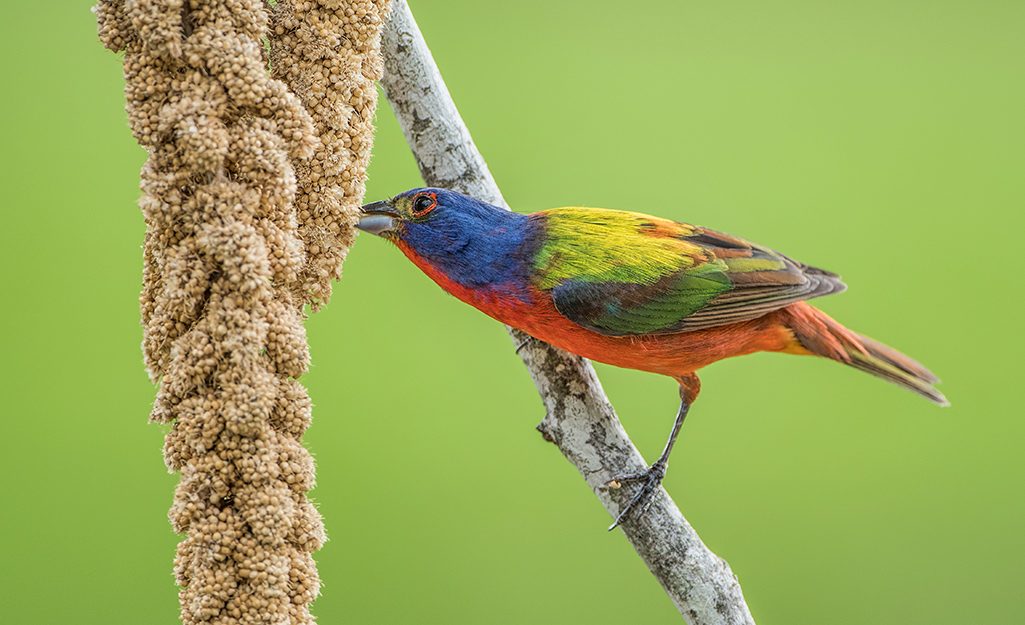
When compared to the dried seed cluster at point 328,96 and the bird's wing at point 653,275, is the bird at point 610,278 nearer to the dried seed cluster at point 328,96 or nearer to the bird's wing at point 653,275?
the bird's wing at point 653,275

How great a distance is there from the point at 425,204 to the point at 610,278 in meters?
0.54

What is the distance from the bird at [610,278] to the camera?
6.97 feet

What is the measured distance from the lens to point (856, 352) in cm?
268

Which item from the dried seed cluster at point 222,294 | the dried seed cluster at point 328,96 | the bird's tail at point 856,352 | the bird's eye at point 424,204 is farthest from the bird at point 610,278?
the dried seed cluster at point 222,294

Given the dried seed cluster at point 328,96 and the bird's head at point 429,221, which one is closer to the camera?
the dried seed cluster at point 328,96

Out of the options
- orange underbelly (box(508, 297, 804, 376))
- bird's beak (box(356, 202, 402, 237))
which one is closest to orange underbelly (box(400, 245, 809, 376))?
orange underbelly (box(508, 297, 804, 376))

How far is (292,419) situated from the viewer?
151 cm

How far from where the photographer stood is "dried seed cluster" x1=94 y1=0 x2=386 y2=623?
141 centimetres

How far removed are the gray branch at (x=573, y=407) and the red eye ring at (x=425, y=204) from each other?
231 mm

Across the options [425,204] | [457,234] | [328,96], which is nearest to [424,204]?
[425,204]

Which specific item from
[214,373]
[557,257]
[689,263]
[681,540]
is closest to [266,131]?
[214,373]

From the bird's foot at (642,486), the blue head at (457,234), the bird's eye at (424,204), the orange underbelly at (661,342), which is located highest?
the bird's eye at (424,204)

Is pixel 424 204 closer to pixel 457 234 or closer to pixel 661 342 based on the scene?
pixel 457 234

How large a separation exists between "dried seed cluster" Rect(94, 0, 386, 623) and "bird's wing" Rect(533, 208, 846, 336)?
0.89 m
